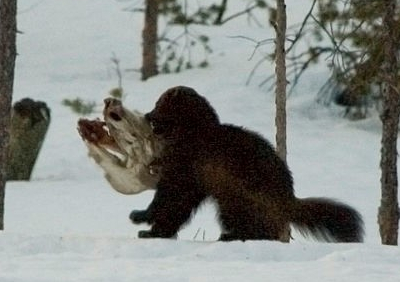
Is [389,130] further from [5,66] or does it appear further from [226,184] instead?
[5,66]

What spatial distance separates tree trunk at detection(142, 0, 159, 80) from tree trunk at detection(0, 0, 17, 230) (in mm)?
10860

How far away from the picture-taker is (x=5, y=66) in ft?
35.2

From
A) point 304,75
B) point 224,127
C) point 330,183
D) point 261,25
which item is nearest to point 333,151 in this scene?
point 330,183

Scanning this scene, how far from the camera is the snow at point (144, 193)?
6.70 metres

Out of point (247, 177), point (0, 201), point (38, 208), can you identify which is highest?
point (247, 177)

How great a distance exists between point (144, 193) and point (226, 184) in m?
8.90

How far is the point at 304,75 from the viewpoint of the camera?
73.2 feet

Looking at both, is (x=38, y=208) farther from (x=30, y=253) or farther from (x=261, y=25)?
(x=261, y=25)

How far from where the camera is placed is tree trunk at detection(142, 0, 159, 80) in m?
22.0

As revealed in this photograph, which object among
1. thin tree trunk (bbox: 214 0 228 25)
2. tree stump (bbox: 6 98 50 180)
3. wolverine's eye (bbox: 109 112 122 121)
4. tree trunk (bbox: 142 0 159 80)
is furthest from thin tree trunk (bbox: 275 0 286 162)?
thin tree trunk (bbox: 214 0 228 25)

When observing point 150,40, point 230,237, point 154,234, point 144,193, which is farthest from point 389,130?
point 150,40

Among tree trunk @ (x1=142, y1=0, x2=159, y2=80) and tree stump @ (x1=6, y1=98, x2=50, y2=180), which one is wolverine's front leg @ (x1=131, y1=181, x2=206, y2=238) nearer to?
tree stump @ (x1=6, y1=98, x2=50, y2=180)

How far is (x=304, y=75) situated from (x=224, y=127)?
47.6 ft

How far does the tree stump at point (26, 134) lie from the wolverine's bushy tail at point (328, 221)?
937 centimetres
